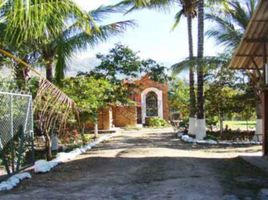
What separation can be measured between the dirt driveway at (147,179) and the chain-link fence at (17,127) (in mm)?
929

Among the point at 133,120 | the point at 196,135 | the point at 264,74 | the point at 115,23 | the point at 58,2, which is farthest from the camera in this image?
the point at 133,120

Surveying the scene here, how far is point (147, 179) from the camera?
436 inches

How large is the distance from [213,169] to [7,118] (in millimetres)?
5605

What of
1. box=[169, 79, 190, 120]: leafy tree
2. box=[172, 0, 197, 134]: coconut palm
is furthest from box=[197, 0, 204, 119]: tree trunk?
box=[169, 79, 190, 120]: leafy tree

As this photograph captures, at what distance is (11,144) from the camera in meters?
11.6

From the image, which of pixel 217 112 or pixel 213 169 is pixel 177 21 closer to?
pixel 217 112

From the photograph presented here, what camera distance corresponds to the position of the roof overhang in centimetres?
1391

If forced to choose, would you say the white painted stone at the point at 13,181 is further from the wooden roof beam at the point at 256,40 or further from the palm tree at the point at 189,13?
the palm tree at the point at 189,13

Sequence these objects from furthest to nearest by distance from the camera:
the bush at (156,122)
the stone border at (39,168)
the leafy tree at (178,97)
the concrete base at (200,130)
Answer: the bush at (156,122), the leafy tree at (178,97), the concrete base at (200,130), the stone border at (39,168)

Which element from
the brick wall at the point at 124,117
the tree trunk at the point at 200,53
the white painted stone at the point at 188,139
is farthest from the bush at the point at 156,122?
the tree trunk at the point at 200,53

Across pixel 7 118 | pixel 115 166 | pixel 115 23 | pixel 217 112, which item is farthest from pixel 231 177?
pixel 217 112

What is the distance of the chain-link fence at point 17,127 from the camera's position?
12305 millimetres

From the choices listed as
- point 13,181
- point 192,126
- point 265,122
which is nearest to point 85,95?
point 192,126

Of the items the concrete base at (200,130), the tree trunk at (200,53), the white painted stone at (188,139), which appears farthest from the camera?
the tree trunk at (200,53)
